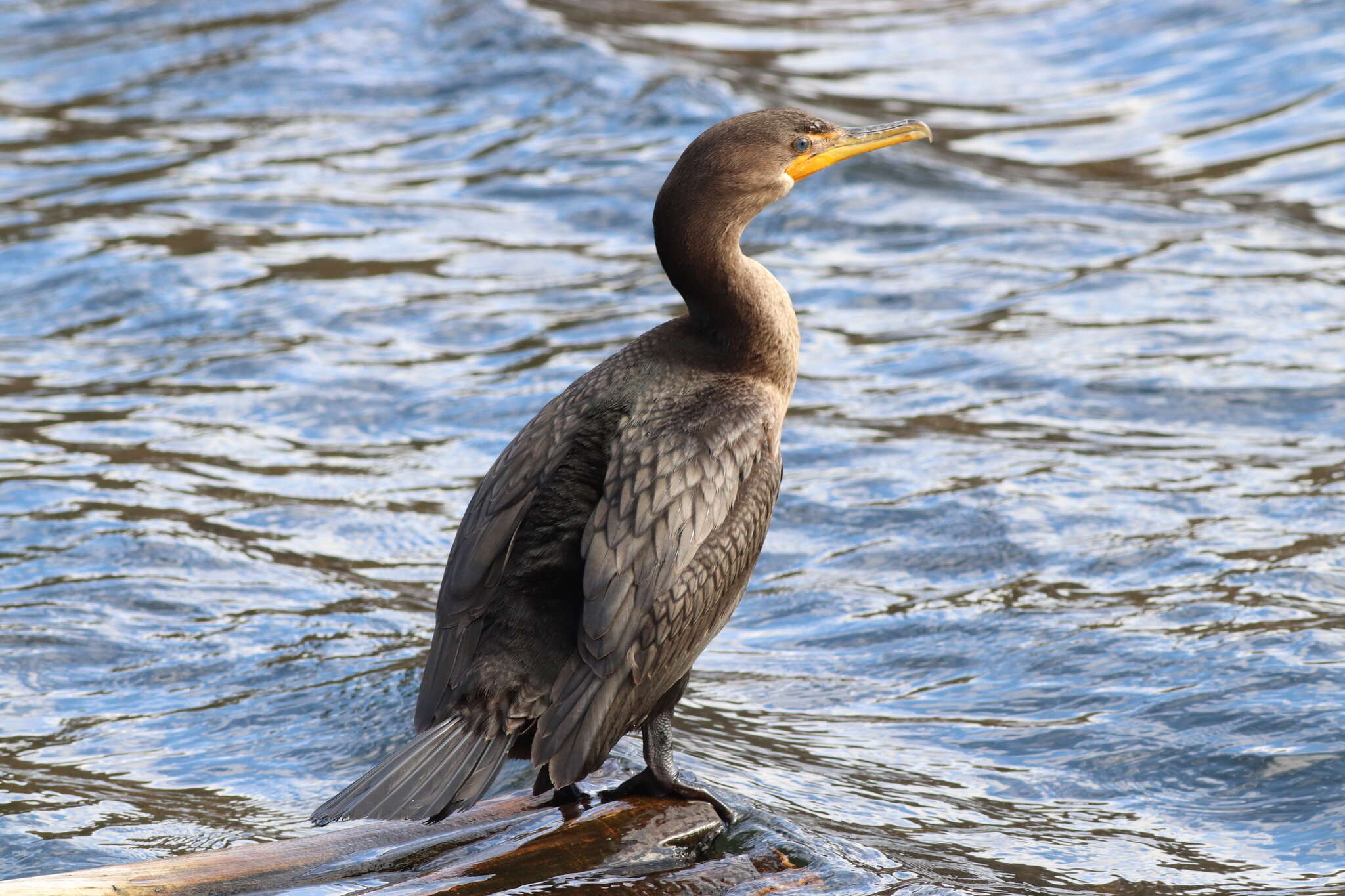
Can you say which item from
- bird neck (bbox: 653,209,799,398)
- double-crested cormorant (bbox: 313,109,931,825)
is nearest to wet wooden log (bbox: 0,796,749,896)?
double-crested cormorant (bbox: 313,109,931,825)

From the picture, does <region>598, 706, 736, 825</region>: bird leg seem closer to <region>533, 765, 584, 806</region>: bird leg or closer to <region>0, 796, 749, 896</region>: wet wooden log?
<region>0, 796, 749, 896</region>: wet wooden log

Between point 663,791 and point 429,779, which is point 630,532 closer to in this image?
point 663,791

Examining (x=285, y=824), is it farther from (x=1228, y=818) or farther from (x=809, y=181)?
(x=809, y=181)

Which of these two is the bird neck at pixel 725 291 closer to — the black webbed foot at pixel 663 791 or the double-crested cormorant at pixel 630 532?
the double-crested cormorant at pixel 630 532

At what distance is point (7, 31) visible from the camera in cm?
1677

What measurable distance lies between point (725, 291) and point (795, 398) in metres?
4.60


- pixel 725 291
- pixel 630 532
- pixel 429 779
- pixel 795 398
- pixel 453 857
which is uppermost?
pixel 725 291

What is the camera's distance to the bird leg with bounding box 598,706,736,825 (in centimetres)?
482

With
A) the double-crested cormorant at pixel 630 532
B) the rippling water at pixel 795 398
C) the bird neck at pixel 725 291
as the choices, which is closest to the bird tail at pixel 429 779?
the double-crested cormorant at pixel 630 532

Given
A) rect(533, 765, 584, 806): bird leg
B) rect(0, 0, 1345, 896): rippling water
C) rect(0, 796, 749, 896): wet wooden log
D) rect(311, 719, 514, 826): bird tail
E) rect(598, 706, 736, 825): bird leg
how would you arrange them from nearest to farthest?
1. rect(311, 719, 514, 826): bird tail
2. rect(0, 796, 749, 896): wet wooden log
3. rect(533, 765, 584, 806): bird leg
4. rect(598, 706, 736, 825): bird leg
5. rect(0, 0, 1345, 896): rippling water

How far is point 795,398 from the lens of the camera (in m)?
9.62

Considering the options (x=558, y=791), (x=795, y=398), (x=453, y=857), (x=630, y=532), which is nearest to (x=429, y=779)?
(x=453, y=857)

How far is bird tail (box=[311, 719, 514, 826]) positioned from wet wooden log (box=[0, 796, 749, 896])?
25cm

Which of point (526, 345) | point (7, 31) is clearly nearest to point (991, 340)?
point (526, 345)
